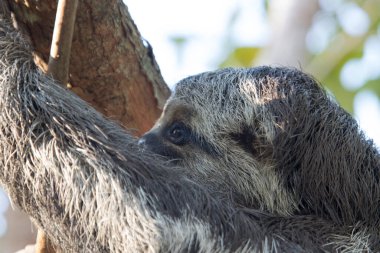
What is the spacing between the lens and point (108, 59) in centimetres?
926

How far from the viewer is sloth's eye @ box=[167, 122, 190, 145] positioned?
8.46 meters

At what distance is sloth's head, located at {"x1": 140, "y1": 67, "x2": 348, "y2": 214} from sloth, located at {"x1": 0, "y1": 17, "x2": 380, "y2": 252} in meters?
0.22

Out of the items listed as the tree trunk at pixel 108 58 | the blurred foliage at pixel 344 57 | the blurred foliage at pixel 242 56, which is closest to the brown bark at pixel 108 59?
the tree trunk at pixel 108 58

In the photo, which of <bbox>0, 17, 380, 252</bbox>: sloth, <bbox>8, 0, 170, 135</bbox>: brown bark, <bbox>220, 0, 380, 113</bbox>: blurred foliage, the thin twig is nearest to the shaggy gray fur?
<bbox>0, 17, 380, 252</bbox>: sloth

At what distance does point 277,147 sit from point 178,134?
980mm

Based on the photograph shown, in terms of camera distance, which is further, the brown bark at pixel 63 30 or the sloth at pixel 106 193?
the brown bark at pixel 63 30

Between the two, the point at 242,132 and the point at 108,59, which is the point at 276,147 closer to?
the point at 242,132

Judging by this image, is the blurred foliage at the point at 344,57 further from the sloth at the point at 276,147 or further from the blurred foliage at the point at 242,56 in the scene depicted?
the sloth at the point at 276,147

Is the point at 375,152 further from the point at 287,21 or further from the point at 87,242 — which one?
the point at 287,21

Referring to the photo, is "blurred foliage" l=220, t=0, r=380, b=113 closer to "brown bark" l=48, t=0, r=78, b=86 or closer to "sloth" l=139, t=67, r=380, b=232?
"sloth" l=139, t=67, r=380, b=232

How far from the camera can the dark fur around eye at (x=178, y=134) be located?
333 inches

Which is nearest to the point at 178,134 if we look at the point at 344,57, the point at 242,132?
the point at 242,132

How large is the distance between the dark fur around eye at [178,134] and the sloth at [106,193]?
1.14 ft

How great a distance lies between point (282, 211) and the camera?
8.18 metres
